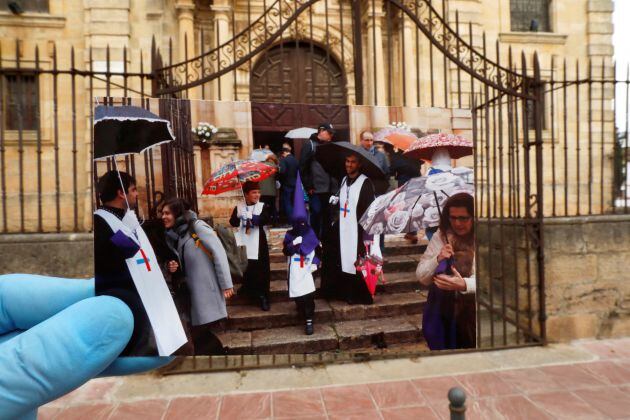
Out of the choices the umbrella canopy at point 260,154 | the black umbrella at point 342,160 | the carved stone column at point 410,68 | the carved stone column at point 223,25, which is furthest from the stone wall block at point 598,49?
the umbrella canopy at point 260,154

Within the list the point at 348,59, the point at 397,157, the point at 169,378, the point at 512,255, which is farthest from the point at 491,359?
the point at 348,59

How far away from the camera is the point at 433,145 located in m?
2.68

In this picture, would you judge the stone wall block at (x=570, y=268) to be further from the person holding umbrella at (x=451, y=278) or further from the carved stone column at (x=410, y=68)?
the carved stone column at (x=410, y=68)

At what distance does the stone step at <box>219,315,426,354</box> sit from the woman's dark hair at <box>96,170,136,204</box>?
4.02ft

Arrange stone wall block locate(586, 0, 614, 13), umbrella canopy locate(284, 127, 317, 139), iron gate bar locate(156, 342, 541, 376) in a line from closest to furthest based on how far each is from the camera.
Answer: umbrella canopy locate(284, 127, 317, 139) < iron gate bar locate(156, 342, 541, 376) < stone wall block locate(586, 0, 614, 13)

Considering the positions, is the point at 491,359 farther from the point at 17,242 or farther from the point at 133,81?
the point at 133,81

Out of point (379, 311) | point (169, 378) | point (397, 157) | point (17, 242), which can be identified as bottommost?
point (169, 378)

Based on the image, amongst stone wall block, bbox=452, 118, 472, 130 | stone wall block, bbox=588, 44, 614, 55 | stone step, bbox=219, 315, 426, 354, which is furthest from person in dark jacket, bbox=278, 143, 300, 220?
stone wall block, bbox=588, 44, 614, 55

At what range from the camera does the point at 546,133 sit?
975 cm

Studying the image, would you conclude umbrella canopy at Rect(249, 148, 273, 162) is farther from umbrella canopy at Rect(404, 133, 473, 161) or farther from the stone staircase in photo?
umbrella canopy at Rect(404, 133, 473, 161)

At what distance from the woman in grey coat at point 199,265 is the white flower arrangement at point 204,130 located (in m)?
0.44

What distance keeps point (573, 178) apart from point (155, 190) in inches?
395

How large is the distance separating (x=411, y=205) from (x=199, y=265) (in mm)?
1524

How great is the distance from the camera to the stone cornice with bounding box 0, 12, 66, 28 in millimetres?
8461
